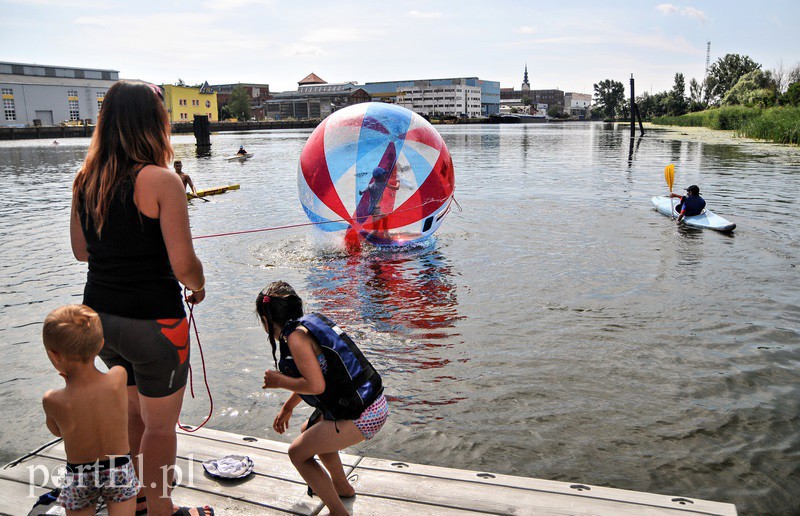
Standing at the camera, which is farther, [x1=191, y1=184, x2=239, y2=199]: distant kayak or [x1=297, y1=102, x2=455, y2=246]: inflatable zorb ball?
[x1=191, y1=184, x2=239, y2=199]: distant kayak

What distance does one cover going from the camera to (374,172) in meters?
10.6

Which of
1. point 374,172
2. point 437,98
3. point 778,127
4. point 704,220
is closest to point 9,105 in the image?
point 778,127

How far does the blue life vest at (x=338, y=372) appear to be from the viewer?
343cm

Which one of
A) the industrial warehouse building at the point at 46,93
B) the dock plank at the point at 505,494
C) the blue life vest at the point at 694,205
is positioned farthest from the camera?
the industrial warehouse building at the point at 46,93

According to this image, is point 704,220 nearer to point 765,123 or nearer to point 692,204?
point 692,204

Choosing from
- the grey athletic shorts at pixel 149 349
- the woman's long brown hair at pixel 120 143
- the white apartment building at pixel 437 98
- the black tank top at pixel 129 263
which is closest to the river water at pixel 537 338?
the grey athletic shorts at pixel 149 349

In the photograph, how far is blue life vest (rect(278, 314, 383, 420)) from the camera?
3.43 m

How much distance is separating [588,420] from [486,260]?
20.0 ft

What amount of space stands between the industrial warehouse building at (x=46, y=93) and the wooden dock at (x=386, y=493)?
3913 inches

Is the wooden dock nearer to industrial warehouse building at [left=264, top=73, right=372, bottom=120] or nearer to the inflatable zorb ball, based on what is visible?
the inflatable zorb ball

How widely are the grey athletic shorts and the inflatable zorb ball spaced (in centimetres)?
770

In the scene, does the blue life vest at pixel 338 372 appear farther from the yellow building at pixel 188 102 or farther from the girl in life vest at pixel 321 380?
the yellow building at pixel 188 102

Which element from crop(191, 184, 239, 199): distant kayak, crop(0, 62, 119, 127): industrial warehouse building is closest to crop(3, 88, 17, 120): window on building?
crop(0, 62, 119, 127): industrial warehouse building

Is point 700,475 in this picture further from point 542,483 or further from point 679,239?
point 679,239
